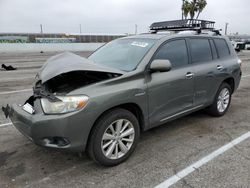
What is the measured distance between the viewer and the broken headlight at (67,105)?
9.60 ft

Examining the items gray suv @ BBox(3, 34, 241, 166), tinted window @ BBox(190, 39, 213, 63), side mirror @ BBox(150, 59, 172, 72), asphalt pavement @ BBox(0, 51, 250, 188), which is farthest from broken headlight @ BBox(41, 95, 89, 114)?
tinted window @ BBox(190, 39, 213, 63)

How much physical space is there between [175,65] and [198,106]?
39.0 inches

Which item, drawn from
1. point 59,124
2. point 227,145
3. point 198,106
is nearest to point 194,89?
point 198,106

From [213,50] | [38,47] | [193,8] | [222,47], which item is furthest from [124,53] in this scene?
[193,8]

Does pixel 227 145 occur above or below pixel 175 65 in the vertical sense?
below

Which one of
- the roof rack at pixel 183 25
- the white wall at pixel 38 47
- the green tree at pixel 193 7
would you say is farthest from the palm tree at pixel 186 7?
the roof rack at pixel 183 25

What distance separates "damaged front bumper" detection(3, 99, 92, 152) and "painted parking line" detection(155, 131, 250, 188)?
107cm

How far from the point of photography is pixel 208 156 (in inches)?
143

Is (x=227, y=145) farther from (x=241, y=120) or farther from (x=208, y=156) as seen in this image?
(x=241, y=120)

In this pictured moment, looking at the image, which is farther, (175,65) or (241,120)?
(241,120)

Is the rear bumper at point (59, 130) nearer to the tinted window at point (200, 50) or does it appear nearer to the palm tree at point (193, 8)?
the tinted window at point (200, 50)

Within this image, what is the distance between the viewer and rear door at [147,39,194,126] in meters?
3.70

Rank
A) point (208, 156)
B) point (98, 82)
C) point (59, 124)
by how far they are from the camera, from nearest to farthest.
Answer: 1. point (59, 124)
2. point (98, 82)
3. point (208, 156)

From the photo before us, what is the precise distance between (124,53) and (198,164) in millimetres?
1994
